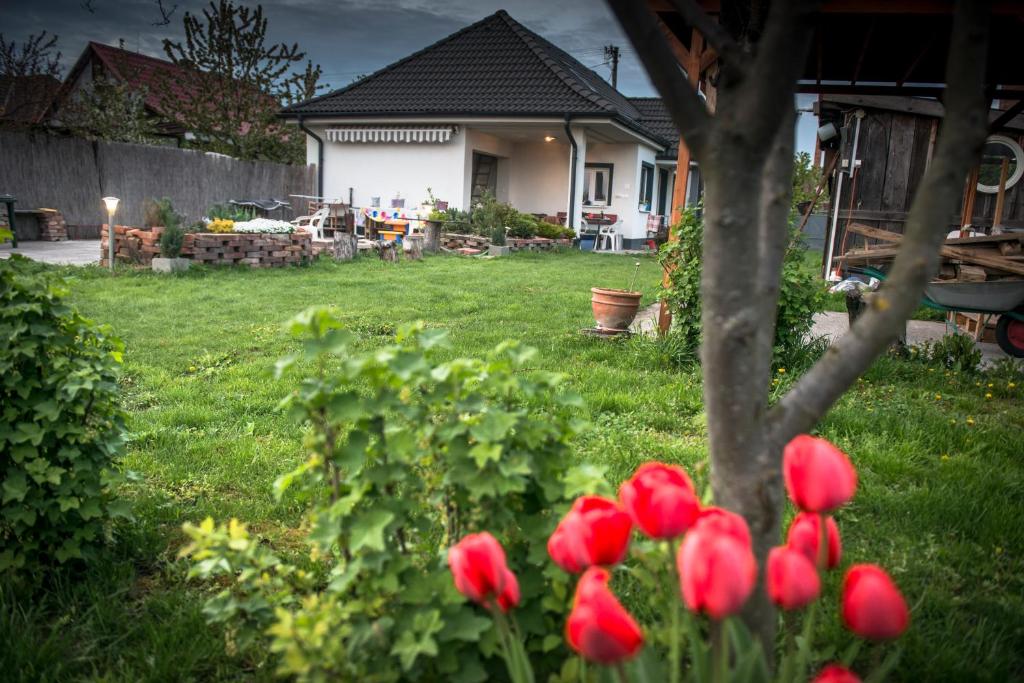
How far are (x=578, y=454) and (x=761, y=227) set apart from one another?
7.04ft

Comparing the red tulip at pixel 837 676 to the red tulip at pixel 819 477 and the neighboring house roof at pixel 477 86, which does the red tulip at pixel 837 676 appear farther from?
the neighboring house roof at pixel 477 86

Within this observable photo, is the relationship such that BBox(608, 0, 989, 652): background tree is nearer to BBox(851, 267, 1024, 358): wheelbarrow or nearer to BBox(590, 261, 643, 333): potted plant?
BBox(590, 261, 643, 333): potted plant

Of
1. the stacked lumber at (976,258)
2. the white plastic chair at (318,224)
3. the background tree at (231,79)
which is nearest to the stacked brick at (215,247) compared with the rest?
Answer: the white plastic chair at (318,224)

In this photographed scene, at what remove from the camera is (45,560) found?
233cm

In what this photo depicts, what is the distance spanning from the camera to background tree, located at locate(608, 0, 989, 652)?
1.09 m

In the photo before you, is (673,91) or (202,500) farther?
(202,500)

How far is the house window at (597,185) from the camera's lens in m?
20.3

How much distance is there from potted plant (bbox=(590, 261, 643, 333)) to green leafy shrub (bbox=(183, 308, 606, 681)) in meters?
4.58

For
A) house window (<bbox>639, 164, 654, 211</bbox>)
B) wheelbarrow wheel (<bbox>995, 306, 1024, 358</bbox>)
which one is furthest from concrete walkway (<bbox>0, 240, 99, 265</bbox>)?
house window (<bbox>639, 164, 654, 211</bbox>)

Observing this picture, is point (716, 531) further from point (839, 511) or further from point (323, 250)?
point (323, 250)

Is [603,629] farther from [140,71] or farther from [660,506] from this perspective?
[140,71]

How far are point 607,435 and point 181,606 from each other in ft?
7.06

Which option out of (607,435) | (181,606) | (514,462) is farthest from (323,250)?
(514,462)

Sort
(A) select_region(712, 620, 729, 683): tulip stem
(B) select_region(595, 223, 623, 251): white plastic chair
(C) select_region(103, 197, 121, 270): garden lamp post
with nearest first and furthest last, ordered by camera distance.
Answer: (A) select_region(712, 620, 729, 683): tulip stem < (C) select_region(103, 197, 121, 270): garden lamp post < (B) select_region(595, 223, 623, 251): white plastic chair
